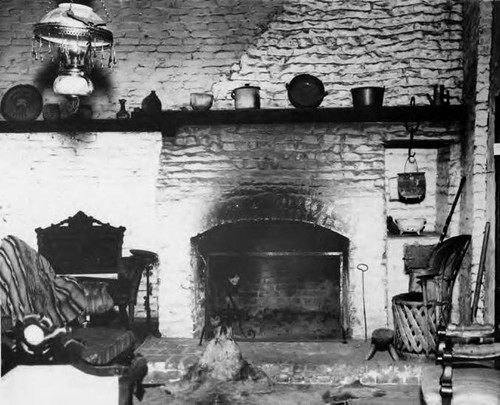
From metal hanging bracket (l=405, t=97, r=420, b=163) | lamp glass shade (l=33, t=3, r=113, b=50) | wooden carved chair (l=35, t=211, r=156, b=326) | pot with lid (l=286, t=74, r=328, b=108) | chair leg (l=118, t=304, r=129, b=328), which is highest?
lamp glass shade (l=33, t=3, r=113, b=50)

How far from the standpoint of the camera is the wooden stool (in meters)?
4.72

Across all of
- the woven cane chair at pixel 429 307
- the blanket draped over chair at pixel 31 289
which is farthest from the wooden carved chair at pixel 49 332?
the woven cane chair at pixel 429 307

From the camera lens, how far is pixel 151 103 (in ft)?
17.3

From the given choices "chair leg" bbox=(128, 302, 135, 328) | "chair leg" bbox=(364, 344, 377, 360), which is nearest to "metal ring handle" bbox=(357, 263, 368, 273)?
"chair leg" bbox=(364, 344, 377, 360)

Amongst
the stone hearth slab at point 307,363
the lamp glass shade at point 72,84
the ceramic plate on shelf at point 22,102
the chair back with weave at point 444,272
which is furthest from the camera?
the ceramic plate on shelf at point 22,102

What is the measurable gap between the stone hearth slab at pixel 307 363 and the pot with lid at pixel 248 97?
2.09m

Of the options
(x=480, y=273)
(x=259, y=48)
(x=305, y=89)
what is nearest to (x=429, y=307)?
(x=480, y=273)

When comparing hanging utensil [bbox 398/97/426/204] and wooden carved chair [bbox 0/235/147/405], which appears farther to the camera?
hanging utensil [bbox 398/97/426/204]

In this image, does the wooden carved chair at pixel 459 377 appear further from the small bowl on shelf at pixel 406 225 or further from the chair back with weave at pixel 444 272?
the small bowl on shelf at pixel 406 225

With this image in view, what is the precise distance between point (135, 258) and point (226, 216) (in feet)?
2.96

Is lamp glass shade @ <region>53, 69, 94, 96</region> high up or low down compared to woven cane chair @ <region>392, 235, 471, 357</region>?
up

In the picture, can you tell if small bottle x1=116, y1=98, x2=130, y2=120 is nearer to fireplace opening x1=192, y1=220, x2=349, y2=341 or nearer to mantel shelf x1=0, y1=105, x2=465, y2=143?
mantel shelf x1=0, y1=105, x2=465, y2=143

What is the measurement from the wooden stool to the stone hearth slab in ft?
0.16

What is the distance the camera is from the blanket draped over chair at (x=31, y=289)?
348 cm
